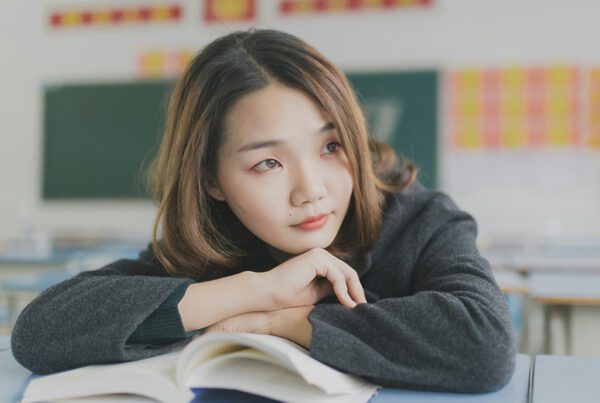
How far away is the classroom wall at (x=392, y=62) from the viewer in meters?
4.46

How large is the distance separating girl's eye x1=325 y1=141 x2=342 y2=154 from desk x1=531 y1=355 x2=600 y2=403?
0.42 metres

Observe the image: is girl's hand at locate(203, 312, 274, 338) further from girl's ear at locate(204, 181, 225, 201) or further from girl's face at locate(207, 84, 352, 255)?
girl's ear at locate(204, 181, 225, 201)

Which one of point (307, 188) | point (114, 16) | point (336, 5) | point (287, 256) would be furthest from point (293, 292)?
point (114, 16)

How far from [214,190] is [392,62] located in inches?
152

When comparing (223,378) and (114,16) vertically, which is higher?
(114,16)

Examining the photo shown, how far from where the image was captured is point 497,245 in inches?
177

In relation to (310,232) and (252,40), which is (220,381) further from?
(252,40)

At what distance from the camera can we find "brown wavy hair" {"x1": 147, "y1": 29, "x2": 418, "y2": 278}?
1013mm

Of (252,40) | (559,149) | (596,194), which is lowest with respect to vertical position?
(596,194)

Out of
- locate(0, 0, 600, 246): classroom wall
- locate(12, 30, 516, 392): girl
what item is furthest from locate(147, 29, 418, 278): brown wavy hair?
locate(0, 0, 600, 246): classroom wall

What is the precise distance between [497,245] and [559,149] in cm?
79

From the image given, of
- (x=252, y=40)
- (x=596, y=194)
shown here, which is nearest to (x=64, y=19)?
(x=596, y=194)

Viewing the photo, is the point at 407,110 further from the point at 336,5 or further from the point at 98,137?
the point at 98,137

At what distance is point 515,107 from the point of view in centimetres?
459
